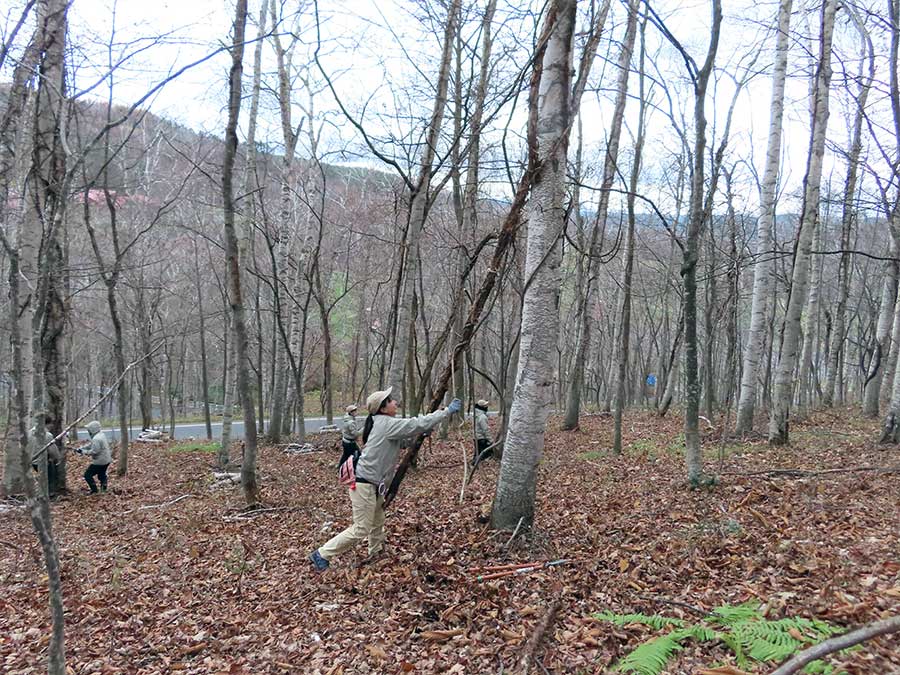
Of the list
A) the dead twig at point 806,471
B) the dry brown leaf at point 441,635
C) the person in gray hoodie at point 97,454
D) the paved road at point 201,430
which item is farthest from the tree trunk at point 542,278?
the paved road at point 201,430

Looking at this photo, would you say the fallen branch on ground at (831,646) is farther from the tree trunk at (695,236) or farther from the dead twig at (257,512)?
the dead twig at (257,512)

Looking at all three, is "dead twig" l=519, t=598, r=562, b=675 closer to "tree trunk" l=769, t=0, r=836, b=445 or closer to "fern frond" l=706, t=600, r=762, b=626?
"fern frond" l=706, t=600, r=762, b=626

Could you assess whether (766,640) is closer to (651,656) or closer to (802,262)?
(651,656)

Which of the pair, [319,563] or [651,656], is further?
[319,563]

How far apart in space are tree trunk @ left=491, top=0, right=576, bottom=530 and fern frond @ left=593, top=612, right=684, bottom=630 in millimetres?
1453

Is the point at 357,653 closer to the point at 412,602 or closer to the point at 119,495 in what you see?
Result: the point at 412,602

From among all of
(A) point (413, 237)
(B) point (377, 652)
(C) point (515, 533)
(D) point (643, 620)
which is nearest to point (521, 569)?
(C) point (515, 533)

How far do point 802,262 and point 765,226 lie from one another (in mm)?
1237

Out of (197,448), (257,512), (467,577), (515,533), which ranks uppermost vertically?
(515,533)

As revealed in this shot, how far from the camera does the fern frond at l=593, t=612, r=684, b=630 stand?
356cm

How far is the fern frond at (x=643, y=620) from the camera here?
3561 mm

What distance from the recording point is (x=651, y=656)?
308cm

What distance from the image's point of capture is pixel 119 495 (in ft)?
33.1

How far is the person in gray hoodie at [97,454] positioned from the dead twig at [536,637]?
9008 mm
